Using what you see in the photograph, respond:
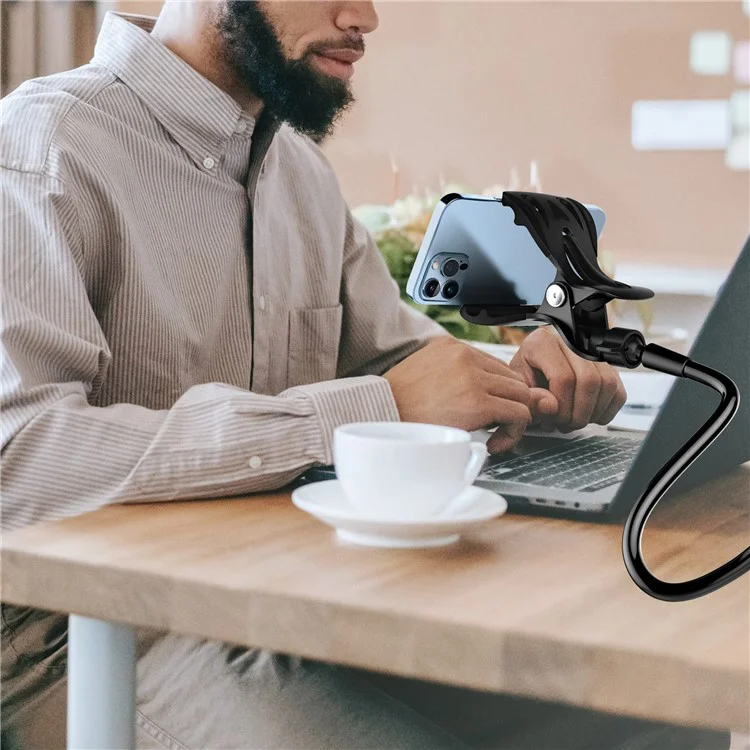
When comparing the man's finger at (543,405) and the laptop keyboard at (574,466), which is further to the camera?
the man's finger at (543,405)

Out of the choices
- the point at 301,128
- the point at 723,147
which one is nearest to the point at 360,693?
the point at 301,128

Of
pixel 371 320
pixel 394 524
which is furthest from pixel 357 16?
pixel 394 524

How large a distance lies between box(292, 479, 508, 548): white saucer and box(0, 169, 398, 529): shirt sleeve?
0.31 feet

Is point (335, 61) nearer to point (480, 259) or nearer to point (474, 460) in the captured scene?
point (480, 259)

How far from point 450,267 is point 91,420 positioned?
0.83 ft

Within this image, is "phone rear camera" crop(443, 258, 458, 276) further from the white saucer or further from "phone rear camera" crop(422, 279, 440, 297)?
the white saucer

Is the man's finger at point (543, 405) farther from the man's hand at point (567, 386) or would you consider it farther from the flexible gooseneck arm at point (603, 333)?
the flexible gooseneck arm at point (603, 333)

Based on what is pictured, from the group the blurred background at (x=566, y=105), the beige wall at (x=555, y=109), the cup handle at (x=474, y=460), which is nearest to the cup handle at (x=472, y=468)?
the cup handle at (x=474, y=460)

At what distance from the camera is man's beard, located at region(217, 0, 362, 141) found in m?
0.99

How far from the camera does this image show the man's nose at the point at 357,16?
101 centimetres

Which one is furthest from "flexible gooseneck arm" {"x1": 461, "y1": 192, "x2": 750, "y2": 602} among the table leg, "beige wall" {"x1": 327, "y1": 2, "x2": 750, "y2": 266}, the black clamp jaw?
"beige wall" {"x1": 327, "y1": 2, "x2": 750, "y2": 266}

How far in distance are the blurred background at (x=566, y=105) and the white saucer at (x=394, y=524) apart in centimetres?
274

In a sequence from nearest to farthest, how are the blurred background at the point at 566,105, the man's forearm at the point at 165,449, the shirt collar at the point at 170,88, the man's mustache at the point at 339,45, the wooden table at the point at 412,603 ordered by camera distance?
Result: the wooden table at the point at 412,603 → the man's forearm at the point at 165,449 → the shirt collar at the point at 170,88 → the man's mustache at the point at 339,45 → the blurred background at the point at 566,105

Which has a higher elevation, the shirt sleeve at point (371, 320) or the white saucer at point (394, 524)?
the white saucer at point (394, 524)
